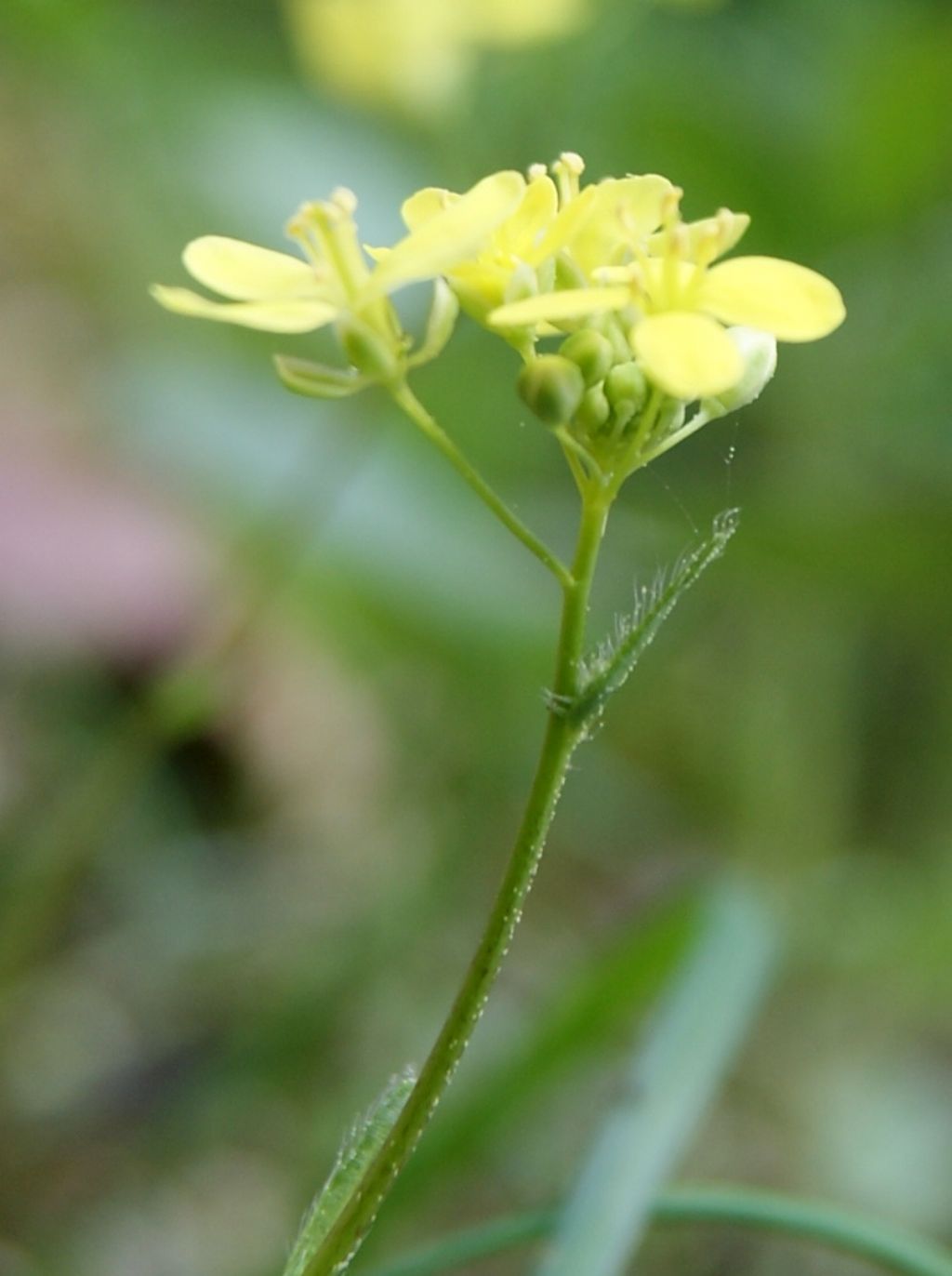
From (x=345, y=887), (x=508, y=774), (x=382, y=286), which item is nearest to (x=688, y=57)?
(x=508, y=774)

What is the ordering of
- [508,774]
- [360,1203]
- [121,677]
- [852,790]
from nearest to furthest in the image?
[360,1203]
[508,774]
[121,677]
[852,790]

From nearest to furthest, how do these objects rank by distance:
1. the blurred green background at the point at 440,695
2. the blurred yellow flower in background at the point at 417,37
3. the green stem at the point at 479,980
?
the green stem at the point at 479,980, the blurred green background at the point at 440,695, the blurred yellow flower in background at the point at 417,37

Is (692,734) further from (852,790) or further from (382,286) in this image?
(382,286)

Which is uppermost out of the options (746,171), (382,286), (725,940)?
(746,171)

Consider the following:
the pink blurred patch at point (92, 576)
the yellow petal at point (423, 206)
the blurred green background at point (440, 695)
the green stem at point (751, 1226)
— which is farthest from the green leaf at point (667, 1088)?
the pink blurred patch at point (92, 576)

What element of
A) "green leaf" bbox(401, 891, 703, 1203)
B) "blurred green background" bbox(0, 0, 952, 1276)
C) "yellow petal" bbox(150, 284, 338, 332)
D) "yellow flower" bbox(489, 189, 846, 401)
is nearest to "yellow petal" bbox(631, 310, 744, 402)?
"yellow flower" bbox(489, 189, 846, 401)

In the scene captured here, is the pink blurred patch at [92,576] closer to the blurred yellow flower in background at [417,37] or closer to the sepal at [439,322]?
the blurred yellow flower in background at [417,37]

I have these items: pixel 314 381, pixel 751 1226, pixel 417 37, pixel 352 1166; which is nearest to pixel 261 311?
pixel 314 381

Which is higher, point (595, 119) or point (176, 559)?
point (595, 119)
